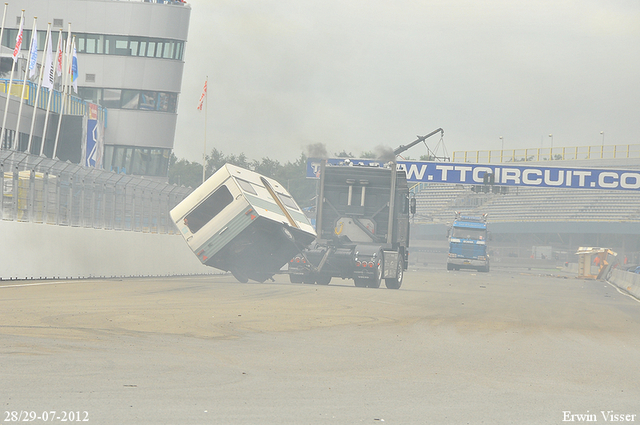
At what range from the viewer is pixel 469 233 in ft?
173

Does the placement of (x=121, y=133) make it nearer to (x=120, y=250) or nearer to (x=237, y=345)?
(x=120, y=250)

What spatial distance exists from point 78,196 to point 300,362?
14.9 metres

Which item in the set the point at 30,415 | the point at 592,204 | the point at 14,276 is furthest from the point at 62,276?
the point at 592,204

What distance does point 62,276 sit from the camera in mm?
21281

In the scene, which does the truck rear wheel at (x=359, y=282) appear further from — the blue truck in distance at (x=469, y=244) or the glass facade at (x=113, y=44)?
the glass facade at (x=113, y=44)

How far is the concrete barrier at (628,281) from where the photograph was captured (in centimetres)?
3021

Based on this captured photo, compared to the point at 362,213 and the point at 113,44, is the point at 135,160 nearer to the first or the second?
the point at 113,44

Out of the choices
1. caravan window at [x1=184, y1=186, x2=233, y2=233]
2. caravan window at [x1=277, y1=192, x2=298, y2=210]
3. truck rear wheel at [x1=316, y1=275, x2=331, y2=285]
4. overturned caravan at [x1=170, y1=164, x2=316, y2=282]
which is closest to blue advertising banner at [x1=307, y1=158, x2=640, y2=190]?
truck rear wheel at [x1=316, y1=275, x2=331, y2=285]

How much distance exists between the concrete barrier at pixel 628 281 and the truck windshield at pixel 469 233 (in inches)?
383

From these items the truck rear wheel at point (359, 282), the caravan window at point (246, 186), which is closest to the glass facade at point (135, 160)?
the truck rear wheel at point (359, 282)

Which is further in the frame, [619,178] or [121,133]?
[121,133]

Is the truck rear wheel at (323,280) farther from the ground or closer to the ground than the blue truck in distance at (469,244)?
closer to the ground

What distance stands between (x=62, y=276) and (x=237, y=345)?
41.2 feet

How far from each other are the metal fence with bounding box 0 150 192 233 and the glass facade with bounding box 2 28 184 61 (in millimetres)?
28980
